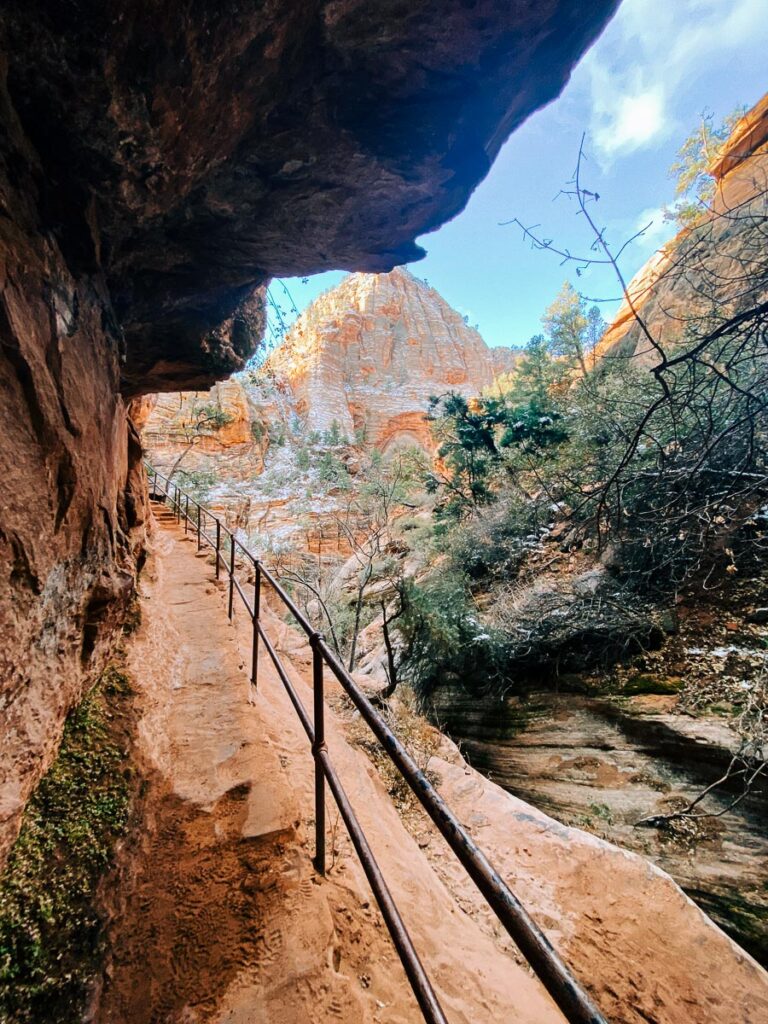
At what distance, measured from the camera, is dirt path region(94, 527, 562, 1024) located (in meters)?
1.27

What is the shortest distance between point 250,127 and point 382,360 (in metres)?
41.4

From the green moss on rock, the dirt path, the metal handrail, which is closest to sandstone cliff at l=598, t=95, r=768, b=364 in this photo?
the metal handrail

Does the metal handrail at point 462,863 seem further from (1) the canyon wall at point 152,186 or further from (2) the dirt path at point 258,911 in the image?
(1) the canyon wall at point 152,186

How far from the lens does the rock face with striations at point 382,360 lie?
124 ft

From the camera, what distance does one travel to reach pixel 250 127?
2.81m

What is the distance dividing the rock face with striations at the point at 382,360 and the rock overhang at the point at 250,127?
3111 cm

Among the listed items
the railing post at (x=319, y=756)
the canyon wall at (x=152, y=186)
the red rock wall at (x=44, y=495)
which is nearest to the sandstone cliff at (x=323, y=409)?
the canyon wall at (x=152, y=186)

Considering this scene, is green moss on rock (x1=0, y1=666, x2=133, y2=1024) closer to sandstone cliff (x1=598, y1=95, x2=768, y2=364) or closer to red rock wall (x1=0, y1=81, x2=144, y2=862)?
red rock wall (x1=0, y1=81, x2=144, y2=862)

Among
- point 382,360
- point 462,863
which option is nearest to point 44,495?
point 462,863

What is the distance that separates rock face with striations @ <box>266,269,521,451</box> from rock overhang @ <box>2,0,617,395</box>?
31.1 m

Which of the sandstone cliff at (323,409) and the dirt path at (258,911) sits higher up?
the sandstone cliff at (323,409)

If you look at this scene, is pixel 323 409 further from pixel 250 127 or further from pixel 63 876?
pixel 63 876

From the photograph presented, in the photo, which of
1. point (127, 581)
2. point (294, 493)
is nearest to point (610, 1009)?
point (127, 581)

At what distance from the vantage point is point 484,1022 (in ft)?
4.78
